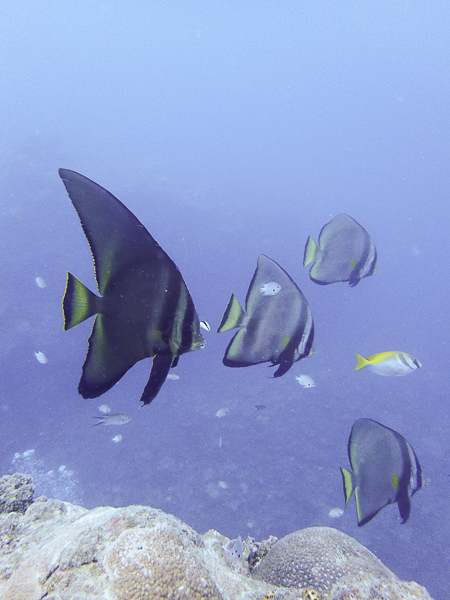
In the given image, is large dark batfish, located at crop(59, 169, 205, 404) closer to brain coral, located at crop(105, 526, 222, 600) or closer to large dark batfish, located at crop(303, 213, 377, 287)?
brain coral, located at crop(105, 526, 222, 600)

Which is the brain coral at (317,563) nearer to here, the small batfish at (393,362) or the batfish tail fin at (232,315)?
the small batfish at (393,362)

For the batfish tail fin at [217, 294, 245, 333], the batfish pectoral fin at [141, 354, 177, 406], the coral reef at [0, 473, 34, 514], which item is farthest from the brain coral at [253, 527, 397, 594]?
the batfish pectoral fin at [141, 354, 177, 406]

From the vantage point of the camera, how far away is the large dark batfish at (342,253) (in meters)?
2.84

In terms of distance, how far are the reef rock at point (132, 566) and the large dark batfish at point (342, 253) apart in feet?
6.96

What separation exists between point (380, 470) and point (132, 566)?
79.9 inches

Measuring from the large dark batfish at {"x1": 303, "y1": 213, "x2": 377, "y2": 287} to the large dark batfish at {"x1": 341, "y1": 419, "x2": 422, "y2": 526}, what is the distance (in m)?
1.28

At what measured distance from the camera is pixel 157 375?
1.14 metres

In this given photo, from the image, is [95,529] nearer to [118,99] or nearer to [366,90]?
[118,99]

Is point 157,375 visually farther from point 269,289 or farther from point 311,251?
point 311,251

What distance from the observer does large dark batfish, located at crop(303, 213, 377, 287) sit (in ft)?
9.33

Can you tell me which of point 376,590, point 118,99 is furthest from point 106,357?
point 118,99

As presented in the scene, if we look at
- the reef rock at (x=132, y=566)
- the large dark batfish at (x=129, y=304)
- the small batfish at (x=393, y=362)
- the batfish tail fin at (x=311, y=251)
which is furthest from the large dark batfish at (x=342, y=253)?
the reef rock at (x=132, y=566)

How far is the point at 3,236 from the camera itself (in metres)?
23.4

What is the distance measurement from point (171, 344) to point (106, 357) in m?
0.23
